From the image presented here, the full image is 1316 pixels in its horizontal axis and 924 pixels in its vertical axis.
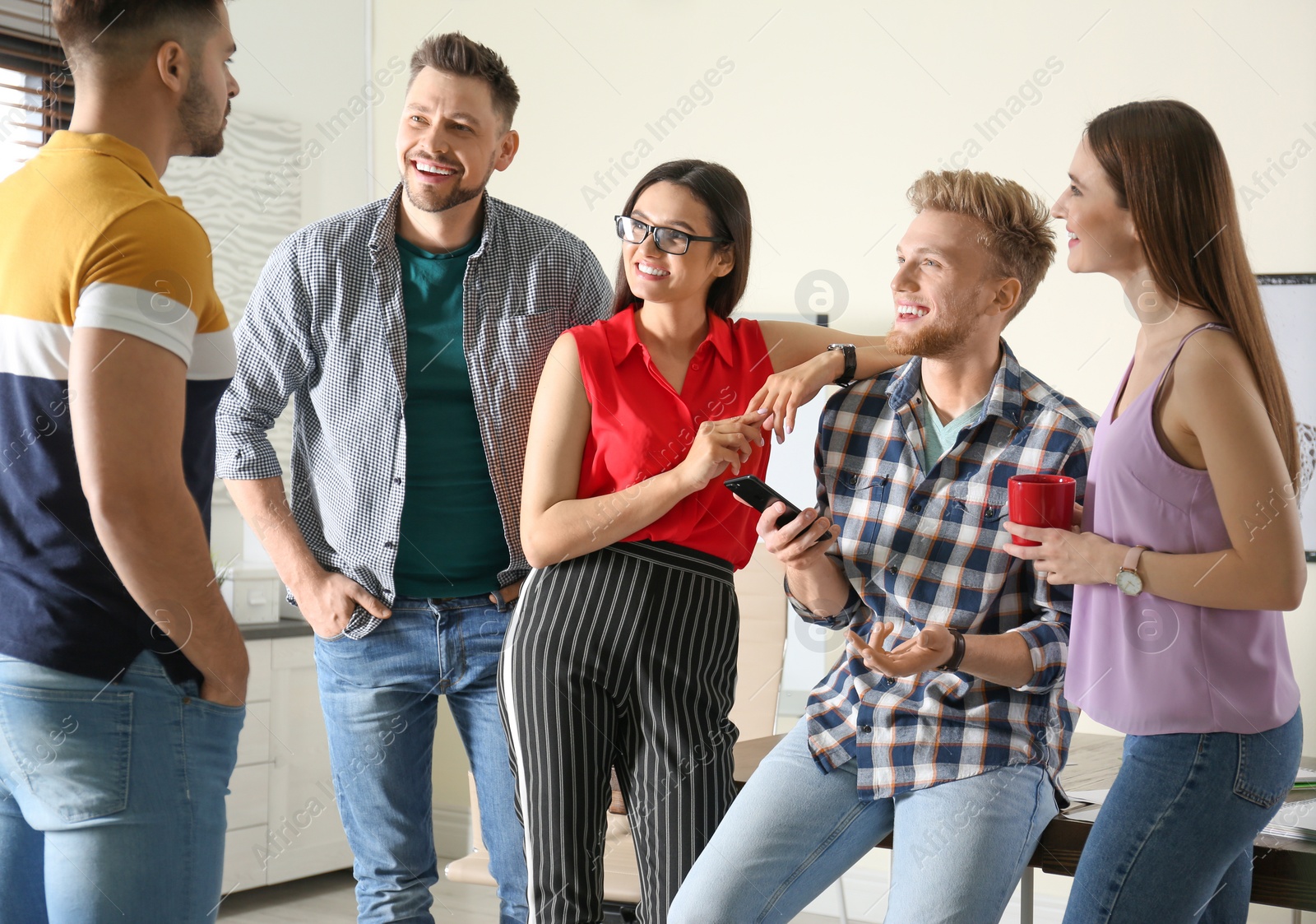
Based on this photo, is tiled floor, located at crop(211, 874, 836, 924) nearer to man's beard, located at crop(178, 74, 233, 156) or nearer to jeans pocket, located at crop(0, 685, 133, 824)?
jeans pocket, located at crop(0, 685, 133, 824)

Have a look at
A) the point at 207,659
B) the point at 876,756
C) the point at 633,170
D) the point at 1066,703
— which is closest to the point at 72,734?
the point at 207,659

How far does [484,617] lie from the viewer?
1.78 m

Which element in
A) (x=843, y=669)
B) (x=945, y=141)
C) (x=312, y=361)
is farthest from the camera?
(x=945, y=141)

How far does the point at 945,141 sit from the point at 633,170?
111cm

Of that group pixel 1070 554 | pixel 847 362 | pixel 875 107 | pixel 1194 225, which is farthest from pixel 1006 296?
pixel 875 107

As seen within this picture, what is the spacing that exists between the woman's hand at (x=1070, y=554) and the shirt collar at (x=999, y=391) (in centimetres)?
23

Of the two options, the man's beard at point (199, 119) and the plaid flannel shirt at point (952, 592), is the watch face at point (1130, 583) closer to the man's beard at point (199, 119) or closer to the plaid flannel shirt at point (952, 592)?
the plaid flannel shirt at point (952, 592)

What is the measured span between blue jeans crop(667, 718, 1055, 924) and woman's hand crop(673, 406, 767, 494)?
1.51 feet

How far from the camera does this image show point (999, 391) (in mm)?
1608

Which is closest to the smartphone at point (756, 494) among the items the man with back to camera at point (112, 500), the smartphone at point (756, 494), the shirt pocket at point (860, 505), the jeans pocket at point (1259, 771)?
the smartphone at point (756, 494)

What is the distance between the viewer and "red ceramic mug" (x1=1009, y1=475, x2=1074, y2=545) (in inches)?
55.5

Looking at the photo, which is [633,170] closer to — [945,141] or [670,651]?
[945,141]

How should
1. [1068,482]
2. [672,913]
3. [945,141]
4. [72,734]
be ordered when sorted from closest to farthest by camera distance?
[72,734], [1068,482], [672,913], [945,141]

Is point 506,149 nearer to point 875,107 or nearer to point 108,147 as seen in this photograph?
point 108,147
